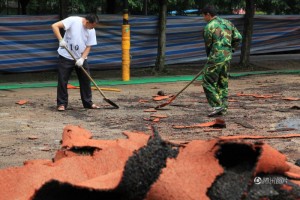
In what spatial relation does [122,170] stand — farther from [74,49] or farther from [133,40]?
[133,40]

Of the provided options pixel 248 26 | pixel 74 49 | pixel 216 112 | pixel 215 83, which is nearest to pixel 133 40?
pixel 248 26

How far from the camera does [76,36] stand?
9.23 meters

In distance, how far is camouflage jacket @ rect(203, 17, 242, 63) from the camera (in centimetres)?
860

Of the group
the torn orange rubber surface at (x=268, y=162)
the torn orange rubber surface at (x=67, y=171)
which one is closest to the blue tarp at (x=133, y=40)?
the torn orange rubber surface at (x=67, y=171)

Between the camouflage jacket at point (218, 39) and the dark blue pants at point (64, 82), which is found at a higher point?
the camouflage jacket at point (218, 39)

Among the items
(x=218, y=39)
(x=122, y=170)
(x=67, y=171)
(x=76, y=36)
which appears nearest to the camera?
(x=122, y=170)

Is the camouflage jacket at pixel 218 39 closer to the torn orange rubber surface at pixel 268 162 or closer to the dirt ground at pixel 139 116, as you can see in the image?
the dirt ground at pixel 139 116

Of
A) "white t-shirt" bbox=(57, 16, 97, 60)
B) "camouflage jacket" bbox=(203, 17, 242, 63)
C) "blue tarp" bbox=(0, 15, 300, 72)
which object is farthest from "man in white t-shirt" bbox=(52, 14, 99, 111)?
"blue tarp" bbox=(0, 15, 300, 72)

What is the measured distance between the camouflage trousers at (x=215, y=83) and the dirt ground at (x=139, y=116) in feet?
0.87

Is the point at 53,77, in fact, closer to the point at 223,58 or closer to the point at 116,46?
the point at 116,46

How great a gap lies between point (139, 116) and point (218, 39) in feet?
5.60

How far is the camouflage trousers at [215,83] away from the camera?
867 centimetres

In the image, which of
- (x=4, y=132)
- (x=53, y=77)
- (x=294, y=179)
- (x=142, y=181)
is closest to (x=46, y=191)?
(x=142, y=181)

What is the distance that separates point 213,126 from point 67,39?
10.4 ft
